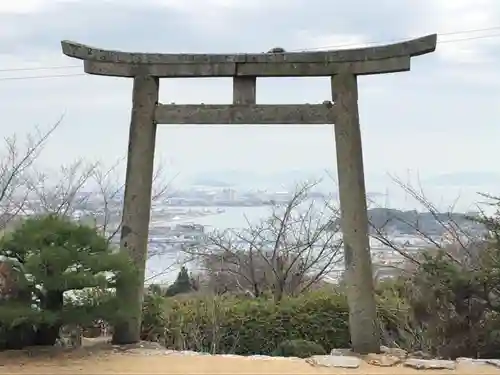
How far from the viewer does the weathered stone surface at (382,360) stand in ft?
14.3

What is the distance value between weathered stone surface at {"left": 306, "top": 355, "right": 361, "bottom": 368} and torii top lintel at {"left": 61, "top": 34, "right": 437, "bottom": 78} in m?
2.08

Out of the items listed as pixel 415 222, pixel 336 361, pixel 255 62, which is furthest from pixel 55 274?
pixel 415 222

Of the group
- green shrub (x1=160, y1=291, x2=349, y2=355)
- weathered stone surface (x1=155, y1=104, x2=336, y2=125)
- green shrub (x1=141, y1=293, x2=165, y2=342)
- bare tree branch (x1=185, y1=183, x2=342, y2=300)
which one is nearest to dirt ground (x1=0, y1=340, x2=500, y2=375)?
green shrub (x1=141, y1=293, x2=165, y2=342)

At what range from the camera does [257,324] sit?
6.46 metres

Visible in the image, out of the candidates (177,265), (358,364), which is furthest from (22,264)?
(177,265)

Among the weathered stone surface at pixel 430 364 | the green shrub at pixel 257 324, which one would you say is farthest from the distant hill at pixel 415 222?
the weathered stone surface at pixel 430 364

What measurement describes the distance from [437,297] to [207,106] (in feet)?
7.46

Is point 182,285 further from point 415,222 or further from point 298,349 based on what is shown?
point 298,349

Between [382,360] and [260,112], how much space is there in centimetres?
204

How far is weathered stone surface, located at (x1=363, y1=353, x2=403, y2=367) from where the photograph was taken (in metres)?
4.37

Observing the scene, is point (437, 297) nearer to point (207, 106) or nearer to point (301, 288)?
point (207, 106)

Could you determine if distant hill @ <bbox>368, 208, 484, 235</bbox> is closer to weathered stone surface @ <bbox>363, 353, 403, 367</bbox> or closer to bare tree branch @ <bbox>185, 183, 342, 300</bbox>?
bare tree branch @ <bbox>185, 183, 342, 300</bbox>

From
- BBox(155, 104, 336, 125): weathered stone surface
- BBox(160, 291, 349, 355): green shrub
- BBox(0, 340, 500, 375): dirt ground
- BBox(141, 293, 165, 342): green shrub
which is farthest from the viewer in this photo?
BBox(160, 291, 349, 355): green shrub

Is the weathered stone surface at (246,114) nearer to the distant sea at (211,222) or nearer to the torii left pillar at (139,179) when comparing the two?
the torii left pillar at (139,179)
